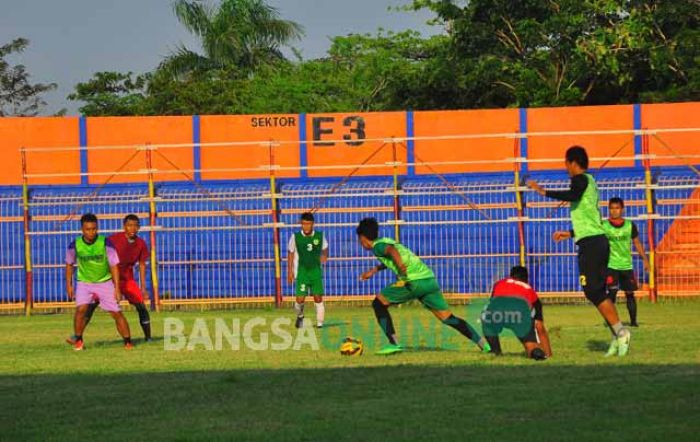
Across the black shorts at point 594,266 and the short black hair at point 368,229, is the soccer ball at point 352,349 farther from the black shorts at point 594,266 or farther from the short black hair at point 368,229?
the black shorts at point 594,266

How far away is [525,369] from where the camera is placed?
13.3m

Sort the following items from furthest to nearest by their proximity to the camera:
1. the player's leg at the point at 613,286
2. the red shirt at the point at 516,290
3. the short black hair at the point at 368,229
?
the player's leg at the point at 613,286, the short black hair at the point at 368,229, the red shirt at the point at 516,290

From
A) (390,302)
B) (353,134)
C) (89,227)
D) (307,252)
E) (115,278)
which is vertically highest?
(353,134)

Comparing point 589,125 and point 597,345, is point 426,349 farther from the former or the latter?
point 589,125

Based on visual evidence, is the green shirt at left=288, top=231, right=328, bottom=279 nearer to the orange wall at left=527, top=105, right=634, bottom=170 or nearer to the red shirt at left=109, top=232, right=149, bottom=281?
the red shirt at left=109, top=232, right=149, bottom=281

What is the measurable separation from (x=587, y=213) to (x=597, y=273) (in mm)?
622

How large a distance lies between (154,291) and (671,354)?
14.1m

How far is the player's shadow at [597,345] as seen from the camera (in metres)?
15.4

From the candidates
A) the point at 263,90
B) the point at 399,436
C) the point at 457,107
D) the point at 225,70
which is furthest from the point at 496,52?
the point at 399,436

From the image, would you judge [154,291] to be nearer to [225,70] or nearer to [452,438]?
[452,438]

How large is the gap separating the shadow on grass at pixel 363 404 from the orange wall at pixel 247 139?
20077 mm

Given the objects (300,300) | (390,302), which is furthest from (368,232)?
(300,300)

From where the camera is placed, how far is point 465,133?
3322 cm

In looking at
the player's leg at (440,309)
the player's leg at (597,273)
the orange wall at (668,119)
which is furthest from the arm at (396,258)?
the orange wall at (668,119)
